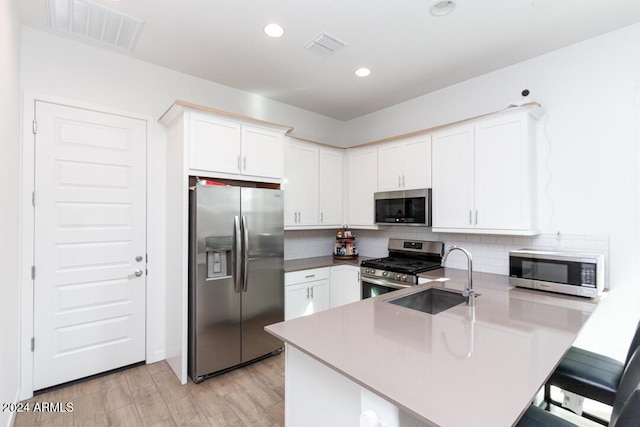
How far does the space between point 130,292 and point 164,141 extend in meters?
1.48

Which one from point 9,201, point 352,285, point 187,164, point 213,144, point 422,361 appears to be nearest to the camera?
point 422,361

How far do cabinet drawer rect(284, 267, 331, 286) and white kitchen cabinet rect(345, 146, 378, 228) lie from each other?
0.76 m

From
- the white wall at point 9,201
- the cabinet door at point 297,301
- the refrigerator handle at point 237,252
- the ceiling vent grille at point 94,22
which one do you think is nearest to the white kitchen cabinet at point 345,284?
the cabinet door at point 297,301

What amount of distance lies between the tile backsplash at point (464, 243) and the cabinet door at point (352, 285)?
0.68 m

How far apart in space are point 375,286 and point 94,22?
337 centimetres

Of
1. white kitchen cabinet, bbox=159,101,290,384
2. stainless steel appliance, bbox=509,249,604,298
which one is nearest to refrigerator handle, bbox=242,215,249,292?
white kitchen cabinet, bbox=159,101,290,384

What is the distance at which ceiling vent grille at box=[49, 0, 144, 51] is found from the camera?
217 centimetres

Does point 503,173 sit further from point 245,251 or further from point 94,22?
point 94,22

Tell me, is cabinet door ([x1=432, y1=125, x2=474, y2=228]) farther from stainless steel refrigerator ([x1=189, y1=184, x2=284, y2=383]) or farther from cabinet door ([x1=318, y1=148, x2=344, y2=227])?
stainless steel refrigerator ([x1=189, y1=184, x2=284, y2=383])

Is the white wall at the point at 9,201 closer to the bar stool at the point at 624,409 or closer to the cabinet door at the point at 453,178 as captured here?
the bar stool at the point at 624,409

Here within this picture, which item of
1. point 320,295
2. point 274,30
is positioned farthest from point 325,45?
point 320,295

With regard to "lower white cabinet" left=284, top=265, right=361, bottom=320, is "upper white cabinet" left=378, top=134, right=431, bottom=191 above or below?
above

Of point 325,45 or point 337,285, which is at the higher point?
point 325,45

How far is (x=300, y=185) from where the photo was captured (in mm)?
3707
